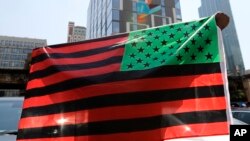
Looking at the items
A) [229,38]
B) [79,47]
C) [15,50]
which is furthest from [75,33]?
[79,47]

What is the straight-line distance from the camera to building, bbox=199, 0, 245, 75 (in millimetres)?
112625

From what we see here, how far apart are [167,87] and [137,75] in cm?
30

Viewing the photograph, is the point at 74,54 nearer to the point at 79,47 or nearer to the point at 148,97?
the point at 79,47

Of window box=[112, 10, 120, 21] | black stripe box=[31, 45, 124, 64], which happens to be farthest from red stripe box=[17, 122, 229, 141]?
window box=[112, 10, 120, 21]

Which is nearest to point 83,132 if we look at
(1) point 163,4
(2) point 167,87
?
(2) point 167,87

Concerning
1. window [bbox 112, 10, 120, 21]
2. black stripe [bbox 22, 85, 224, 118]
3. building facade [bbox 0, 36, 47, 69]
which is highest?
building facade [bbox 0, 36, 47, 69]

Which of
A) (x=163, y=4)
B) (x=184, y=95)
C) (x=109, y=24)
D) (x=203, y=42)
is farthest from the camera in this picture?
(x=163, y=4)

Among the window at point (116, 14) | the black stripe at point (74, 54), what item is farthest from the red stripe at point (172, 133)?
the window at point (116, 14)

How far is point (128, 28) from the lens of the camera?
47438 millimetres

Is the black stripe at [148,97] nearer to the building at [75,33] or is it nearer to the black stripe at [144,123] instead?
the black stripe at [144,123]

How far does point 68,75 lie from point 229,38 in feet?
467

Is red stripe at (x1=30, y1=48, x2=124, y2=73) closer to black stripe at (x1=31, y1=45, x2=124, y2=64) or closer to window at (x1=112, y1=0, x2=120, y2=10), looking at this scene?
black stripe at (x1=31, y1=45, x2=124, y2=64)

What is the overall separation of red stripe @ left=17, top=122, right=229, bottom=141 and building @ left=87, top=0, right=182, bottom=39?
42315 mm

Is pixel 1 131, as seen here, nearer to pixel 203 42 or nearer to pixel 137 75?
pixel 137 75
